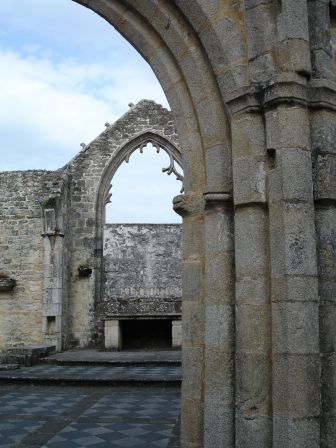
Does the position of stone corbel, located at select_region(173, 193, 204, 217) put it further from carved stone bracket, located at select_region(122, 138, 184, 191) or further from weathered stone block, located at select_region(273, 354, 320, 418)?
carved stone bracket, located at select_region(122, 138, 184, 191)

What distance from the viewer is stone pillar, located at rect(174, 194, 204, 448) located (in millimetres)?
2740

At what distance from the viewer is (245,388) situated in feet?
8.08

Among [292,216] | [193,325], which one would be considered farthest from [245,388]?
[292,216]

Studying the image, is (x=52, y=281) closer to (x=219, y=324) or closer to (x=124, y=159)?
(x=124, y=159)

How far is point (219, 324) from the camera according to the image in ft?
8.61

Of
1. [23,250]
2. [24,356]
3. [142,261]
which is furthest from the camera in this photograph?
[142,261]

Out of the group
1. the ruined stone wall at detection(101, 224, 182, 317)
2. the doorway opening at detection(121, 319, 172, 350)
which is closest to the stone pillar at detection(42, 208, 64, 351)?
the ruined stone wall at detection(101, 224, 182, 317)

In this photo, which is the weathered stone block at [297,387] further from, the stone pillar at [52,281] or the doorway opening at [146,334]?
the doorway opening at [146,334]

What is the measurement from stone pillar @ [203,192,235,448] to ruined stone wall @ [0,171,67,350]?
1014 centimetres

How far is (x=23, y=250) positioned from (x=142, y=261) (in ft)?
9.41

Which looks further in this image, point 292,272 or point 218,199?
point 218,199

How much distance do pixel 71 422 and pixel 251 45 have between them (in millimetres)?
3953

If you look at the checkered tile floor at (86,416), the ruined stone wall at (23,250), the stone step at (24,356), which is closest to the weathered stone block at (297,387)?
the checkered tile floor at (86,416)

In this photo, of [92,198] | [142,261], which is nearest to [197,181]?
[142,261]
